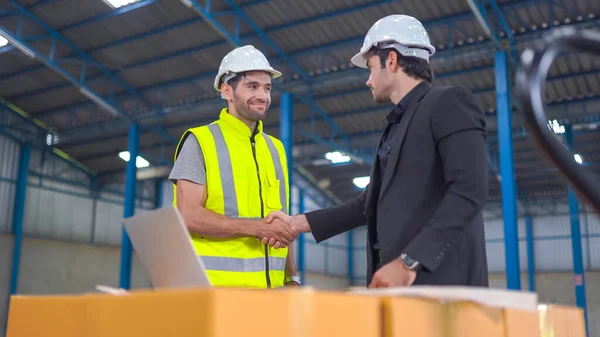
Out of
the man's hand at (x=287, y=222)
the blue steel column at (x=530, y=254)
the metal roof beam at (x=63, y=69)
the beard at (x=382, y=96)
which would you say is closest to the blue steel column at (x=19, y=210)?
the metal roof beam at (x=63, y=69)

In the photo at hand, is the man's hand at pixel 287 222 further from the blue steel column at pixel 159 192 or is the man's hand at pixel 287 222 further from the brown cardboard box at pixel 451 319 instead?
the blue steel column at pixel 159 192

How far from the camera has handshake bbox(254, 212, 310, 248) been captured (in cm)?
307

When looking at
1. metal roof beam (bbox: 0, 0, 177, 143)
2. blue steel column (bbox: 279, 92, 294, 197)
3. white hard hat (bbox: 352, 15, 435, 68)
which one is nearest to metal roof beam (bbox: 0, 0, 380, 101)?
metal roof beam (bbox: 0, 0, 177, 143)

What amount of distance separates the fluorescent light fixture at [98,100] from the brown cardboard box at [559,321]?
16034mm

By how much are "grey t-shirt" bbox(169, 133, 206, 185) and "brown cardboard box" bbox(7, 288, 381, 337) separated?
1.82 metres

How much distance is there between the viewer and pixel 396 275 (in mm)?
1989

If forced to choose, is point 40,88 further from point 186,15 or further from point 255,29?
point 255,29

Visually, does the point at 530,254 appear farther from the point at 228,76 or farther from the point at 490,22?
the point at 228,76

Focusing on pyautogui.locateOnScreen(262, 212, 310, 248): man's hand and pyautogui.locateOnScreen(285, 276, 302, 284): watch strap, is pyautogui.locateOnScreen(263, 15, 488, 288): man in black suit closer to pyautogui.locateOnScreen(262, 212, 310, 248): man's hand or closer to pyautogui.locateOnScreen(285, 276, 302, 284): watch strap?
pyautogui.locateOnScreen(262, 212, 310, 248): man's hand

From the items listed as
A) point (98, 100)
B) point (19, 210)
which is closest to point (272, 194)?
point (98, 100)

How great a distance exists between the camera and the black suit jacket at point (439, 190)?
208cm

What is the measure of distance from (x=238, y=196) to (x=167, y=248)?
1667 mm

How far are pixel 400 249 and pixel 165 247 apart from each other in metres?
1.01

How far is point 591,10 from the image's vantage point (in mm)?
12258
